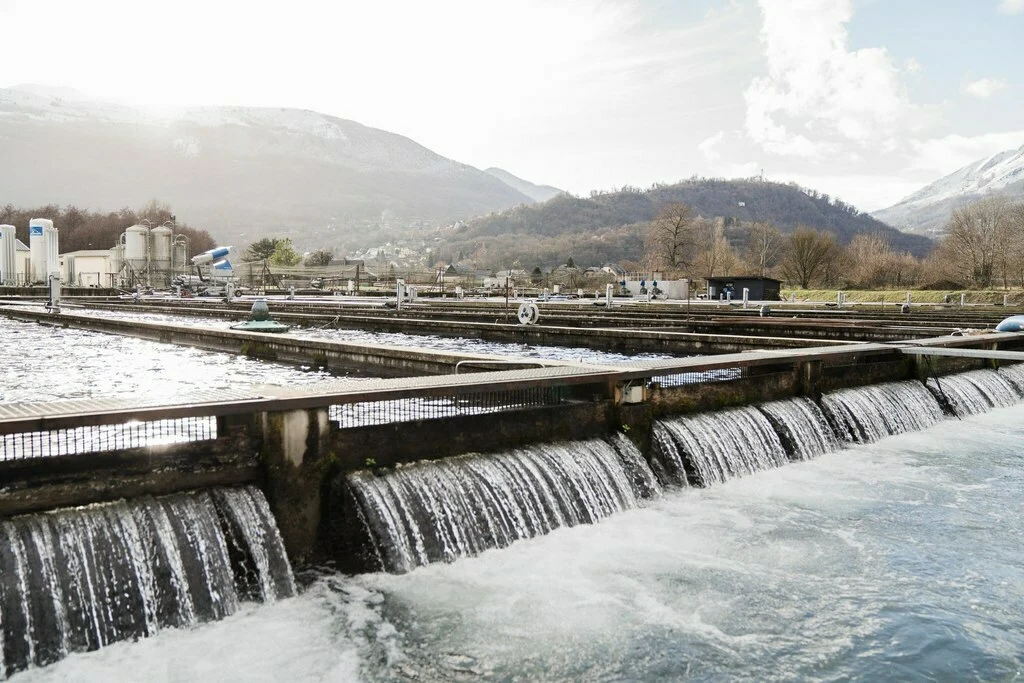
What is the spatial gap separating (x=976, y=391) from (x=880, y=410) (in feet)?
11.2

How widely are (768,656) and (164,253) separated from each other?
75472 millimetres

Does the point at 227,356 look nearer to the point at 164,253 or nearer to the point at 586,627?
the point at 586,627

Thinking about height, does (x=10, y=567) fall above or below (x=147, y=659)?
above

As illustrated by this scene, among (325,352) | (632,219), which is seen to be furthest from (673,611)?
(632,219)

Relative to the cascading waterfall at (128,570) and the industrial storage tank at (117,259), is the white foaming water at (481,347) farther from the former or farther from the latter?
the industrial storage tank at (117,259)

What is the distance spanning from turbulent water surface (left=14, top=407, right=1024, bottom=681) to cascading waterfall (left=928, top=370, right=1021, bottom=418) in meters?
5.90

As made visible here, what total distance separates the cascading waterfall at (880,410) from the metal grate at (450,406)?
5160 mm

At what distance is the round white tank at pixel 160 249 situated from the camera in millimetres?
71000

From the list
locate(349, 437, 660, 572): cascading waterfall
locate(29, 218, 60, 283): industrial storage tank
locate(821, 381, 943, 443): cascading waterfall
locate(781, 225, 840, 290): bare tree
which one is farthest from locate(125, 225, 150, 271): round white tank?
locate(349, 437, 660, 572): cascading waterfall

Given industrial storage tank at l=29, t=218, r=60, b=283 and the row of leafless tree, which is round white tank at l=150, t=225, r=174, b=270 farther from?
the row of leafless tree

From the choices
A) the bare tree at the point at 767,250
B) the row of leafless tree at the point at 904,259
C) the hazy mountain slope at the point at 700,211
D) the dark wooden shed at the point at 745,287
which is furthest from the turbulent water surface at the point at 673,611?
the hazy mountain slope at the point at 700,211

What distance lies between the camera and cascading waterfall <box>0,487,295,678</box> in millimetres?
4621

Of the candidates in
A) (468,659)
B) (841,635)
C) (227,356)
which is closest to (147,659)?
(468,659)

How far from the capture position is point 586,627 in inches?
208
